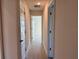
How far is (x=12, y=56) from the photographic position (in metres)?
3.26

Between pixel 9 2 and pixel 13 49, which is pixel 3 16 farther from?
pixel 13 49

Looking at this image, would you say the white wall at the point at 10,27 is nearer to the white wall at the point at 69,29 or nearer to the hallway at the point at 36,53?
the white wall at the point at 69,29

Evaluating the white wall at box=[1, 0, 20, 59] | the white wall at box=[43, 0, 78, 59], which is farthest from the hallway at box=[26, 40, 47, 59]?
the white wall at box=[43, 0, 78, 59]

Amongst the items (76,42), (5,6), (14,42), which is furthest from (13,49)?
(76,42)

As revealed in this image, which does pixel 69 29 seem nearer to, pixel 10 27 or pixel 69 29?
pixel 69 29

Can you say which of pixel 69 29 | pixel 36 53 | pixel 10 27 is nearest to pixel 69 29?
pixel 69 29

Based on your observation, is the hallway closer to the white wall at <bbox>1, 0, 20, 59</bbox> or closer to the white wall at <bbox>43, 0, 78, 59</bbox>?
the white wall at <bbox>1, 0, 20, 59</bbox>

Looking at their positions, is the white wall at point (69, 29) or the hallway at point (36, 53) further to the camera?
the hallway at point (36, 53)

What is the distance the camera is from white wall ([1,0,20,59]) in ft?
10.5

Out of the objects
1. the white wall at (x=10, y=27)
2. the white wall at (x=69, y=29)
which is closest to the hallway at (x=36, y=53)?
the white wall at (x=10, y=27)

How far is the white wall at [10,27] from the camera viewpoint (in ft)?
10.5

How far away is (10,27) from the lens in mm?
3234

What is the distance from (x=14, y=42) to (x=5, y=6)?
0.93m

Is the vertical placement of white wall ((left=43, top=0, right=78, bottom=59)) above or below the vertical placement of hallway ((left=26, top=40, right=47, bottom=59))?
above
